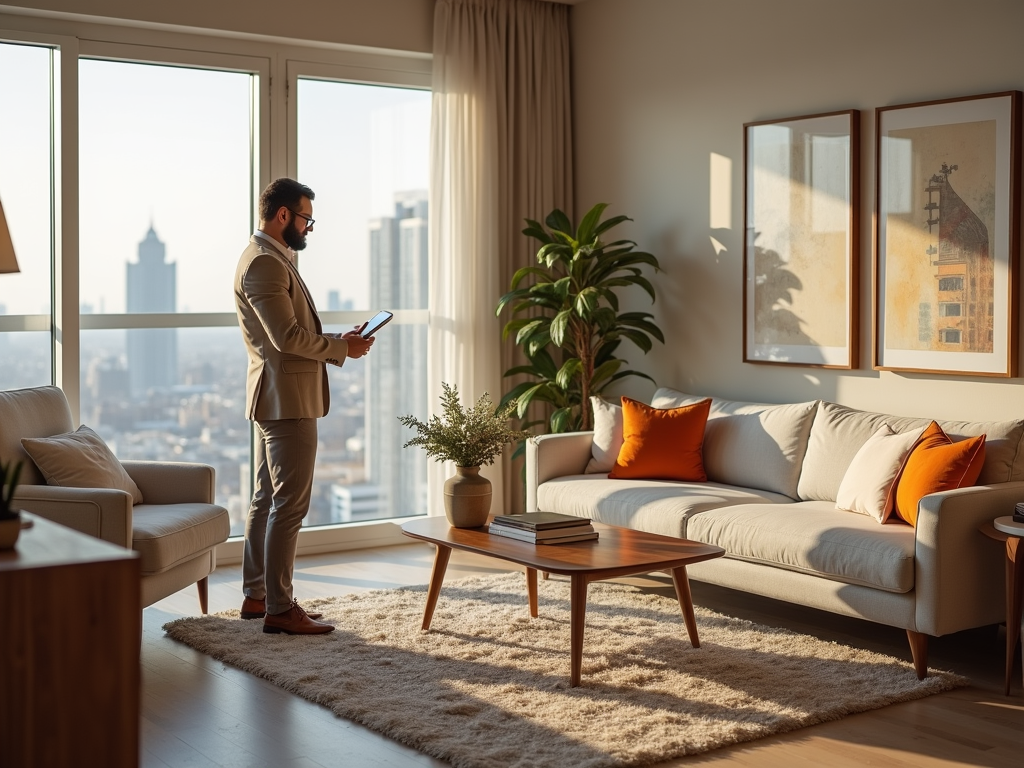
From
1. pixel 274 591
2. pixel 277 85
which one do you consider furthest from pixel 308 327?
pixel 277 85

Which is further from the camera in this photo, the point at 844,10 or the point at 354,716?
the point at 844,10

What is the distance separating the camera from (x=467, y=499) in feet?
13.8

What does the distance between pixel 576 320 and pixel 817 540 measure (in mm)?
2089

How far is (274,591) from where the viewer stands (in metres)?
4.20

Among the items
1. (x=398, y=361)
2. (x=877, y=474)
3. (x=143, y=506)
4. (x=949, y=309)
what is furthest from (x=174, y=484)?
(x=949, y=309)

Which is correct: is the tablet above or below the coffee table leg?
above

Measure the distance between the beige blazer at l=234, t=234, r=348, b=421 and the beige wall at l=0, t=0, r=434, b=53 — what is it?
1617mm

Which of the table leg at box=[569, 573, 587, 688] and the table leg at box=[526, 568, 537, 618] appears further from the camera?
the table leg at box=[526, 568, 537, 618]

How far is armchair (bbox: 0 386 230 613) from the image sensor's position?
384cm

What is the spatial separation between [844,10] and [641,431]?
2.02m

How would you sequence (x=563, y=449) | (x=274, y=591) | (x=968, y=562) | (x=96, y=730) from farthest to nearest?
(x=563, y=449) → (x=274, y=591) → (x=968, y=562) → (x=96, y=730)

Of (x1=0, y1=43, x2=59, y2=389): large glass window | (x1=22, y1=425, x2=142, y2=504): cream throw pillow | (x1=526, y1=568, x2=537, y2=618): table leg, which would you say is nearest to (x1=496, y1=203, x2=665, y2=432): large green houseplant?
(x1=526, y1=568, x2=537, y2=618): table leg

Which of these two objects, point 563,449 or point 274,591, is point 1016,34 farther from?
point 274,591

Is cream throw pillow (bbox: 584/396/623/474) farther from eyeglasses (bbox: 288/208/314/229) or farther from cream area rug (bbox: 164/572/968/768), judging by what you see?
eyeglasses (bbox: 288/208/314/229)
